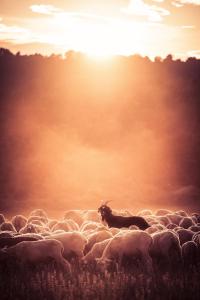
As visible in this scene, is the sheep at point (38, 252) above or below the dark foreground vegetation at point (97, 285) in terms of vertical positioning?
above

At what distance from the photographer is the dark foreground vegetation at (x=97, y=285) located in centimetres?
858

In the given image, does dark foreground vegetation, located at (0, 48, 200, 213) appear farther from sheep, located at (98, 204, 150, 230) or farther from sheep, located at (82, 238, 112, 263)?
sheep, located at (82, 238, 112, 263)

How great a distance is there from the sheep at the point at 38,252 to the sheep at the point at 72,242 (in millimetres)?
719

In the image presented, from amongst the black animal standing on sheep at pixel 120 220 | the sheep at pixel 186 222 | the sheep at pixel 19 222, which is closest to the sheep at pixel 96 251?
the black animal standing on sheep at pixel 120 220

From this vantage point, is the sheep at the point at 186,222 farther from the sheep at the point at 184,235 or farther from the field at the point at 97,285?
the field at the point at 97,285

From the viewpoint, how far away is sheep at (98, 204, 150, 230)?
46.2ft

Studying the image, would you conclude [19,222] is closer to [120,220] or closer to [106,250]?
[120,220]

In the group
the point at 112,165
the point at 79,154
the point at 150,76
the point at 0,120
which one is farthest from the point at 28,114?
the point at 150,76

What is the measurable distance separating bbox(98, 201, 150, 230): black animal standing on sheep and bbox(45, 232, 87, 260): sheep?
3.26 m

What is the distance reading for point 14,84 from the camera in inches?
1912

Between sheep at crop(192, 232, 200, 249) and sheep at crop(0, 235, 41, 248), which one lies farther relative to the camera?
sheep at crop(192, 232, 200, 249)

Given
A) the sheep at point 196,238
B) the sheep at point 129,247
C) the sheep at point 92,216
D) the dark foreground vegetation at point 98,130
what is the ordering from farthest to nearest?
1. the dark foreground vegetation at point 98,130
2. the sheep at point 92,216
3. the sheep at point 196,238
4. the sheep at point 129,247

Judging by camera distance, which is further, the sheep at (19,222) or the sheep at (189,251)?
the sheep at (19,222)

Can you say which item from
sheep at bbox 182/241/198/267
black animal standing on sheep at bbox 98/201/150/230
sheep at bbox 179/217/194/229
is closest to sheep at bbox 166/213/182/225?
sheep at bbox 179/217/194/229
